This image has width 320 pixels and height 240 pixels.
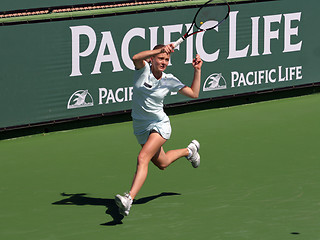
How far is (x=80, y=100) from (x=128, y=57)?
46.1 inches

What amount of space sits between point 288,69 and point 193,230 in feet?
25.5

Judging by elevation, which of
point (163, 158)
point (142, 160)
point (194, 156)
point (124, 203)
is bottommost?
point (124, 203)

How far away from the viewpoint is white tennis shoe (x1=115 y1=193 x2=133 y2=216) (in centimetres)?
930

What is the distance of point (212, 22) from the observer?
11.7m

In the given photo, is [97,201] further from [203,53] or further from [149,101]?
[203,53]

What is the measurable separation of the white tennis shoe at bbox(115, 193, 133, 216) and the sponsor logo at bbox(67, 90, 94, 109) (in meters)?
5.00

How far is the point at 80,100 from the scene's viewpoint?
14297 mm

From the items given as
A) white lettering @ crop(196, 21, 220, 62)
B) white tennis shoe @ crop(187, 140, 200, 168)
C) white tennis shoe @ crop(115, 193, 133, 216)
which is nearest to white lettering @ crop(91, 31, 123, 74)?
white lettering @ crop(196, 21, 220, 62)

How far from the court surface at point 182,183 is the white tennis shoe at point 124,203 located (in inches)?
7.8

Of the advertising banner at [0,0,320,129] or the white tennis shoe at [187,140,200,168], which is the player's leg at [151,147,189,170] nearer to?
the white tennis shoe at [187,140,200,168]

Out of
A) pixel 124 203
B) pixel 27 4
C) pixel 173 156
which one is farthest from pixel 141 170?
pixel 27 4

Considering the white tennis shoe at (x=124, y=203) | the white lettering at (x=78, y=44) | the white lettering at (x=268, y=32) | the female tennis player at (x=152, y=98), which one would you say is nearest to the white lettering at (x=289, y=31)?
the white lettering at (x=268, y=32)

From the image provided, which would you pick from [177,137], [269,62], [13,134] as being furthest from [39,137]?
[269,62]

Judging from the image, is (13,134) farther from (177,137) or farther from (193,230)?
(193,230)
